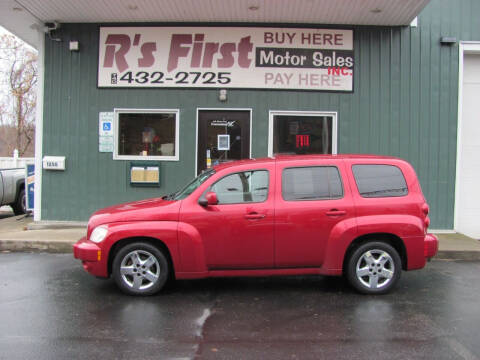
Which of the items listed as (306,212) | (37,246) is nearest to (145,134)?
(37,246)

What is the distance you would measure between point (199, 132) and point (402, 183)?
5.26 metres

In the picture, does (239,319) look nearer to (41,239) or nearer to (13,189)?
(41,239)

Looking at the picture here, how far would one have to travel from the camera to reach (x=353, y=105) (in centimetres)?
964

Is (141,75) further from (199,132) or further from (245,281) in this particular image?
(245,281)

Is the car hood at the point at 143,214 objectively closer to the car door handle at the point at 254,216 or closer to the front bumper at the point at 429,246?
the car door handle at the point at 254,216

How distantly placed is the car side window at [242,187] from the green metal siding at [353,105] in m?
4.22

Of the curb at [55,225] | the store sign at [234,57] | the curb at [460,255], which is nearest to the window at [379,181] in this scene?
the curb at [460,255]

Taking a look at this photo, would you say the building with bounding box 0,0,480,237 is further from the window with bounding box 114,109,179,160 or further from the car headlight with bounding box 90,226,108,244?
the car headlight with bounding box 90,226,108,244

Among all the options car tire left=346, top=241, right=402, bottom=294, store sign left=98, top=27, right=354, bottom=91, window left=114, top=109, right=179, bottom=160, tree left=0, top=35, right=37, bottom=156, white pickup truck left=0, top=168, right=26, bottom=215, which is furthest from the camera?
tree left=0, top=35, right=37, bottom=156

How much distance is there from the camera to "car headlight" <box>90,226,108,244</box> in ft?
17.5

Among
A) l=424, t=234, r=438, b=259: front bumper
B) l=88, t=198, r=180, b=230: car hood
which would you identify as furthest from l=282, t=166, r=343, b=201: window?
l=88, t=198, r=180, b=230: car hood

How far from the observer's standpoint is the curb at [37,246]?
313 inches

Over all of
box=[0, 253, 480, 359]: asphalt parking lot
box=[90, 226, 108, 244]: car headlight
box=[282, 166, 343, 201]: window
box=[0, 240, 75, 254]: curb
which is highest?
box=[282, 166, 343, 201]: window

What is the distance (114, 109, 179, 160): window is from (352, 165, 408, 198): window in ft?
17.2
